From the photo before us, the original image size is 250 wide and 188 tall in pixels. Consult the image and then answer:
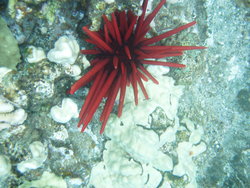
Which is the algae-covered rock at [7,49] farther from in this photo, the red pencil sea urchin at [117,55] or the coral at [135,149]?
the coral at [135,149]

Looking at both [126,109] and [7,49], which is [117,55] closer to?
[126,109]

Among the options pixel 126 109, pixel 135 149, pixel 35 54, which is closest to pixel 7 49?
pixel 35 54

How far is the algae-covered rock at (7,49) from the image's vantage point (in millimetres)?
2135

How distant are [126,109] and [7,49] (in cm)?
177

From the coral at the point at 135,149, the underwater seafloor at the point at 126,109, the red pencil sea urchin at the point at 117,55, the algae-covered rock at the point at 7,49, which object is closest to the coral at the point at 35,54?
the underwater seafloor at the point at 126,109

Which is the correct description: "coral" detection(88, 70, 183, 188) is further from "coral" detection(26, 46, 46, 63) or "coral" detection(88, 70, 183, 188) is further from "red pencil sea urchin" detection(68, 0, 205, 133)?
"coral" detection(26, 46, 46, 63)

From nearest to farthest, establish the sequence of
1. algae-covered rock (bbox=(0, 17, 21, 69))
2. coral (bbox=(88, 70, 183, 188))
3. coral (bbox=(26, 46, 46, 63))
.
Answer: algae-covered rock (bbox=(0, 17, 21, 69)), coral (bbox=(26, 46, 46, 63)), coral (bbox=(88, 70, 183, 188))

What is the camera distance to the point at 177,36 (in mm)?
3137

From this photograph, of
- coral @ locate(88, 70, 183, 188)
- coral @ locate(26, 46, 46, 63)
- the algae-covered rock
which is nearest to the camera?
the algae-covered rock

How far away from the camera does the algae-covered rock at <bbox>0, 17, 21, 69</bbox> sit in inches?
84.0

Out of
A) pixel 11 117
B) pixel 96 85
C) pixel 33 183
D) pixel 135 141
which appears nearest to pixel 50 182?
pixel 33 183

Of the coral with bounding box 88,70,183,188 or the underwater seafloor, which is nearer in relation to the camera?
the underwater seafloor

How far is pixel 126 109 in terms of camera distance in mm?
3152

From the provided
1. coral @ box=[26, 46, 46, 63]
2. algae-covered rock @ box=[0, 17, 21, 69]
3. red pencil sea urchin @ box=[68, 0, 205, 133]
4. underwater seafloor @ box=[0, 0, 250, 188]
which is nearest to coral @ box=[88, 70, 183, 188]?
underwater seafloor @ box=[0, 0, 250, 188]
